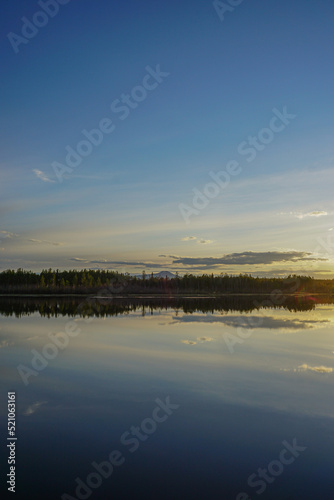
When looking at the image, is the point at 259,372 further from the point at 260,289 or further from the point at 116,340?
the point at 260,289

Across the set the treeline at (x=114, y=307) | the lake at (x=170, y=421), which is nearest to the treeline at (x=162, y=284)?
the treeline at (x=114, y=307)

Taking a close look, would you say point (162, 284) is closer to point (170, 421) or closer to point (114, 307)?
point (114, 307)

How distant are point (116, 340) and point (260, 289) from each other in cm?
9549

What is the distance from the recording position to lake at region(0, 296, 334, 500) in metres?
6.41

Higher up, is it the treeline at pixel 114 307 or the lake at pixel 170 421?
the lake at pixel 170 421

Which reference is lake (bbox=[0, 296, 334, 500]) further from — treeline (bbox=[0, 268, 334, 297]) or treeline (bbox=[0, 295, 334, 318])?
treeline (bbox=[0, 268, 334, 297])

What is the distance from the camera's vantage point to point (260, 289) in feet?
363

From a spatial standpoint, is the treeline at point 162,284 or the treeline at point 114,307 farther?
the treeline at point 162,284

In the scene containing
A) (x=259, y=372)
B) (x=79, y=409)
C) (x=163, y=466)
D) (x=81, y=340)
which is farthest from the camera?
(x=81, y=340)

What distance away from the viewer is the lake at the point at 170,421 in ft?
21.0

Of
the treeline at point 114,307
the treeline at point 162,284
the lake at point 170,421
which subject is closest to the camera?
the lake at point 170,421

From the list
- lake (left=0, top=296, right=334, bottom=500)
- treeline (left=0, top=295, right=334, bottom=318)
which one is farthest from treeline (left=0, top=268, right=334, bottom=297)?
lake (left=0, top=296, right=334, bottom=500)

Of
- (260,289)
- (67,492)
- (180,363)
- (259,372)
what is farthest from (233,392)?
(260,289)

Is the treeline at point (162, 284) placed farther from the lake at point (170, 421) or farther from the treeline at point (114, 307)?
the lake at point (170, 421)
